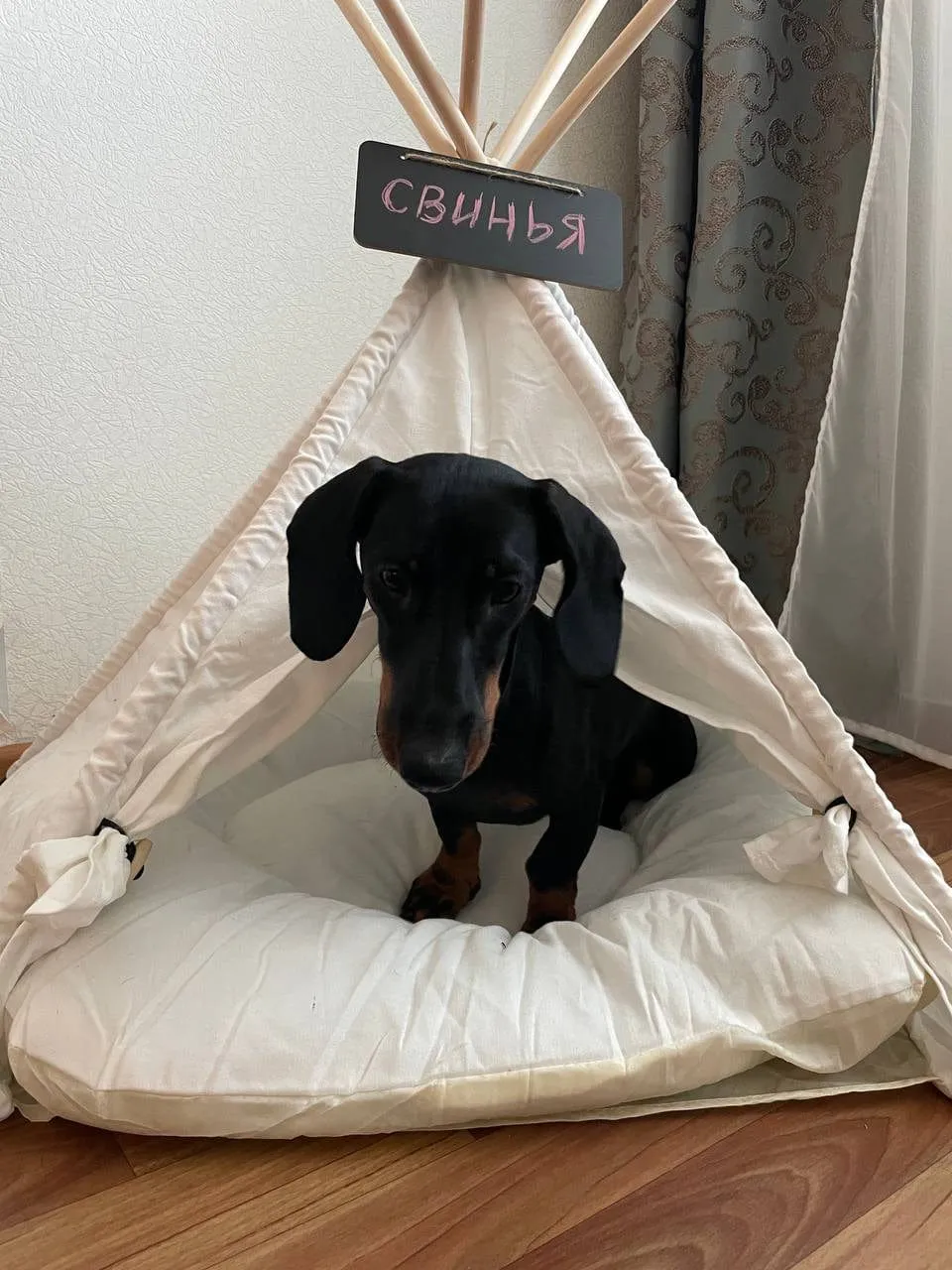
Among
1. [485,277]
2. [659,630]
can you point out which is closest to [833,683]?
[659,630]

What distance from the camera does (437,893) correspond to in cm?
128

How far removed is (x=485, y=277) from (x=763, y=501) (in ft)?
3.39

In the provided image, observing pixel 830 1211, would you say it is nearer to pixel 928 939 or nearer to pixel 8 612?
pixel 928 939

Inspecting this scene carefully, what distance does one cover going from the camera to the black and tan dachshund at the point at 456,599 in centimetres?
94

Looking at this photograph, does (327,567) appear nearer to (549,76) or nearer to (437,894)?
(437,894)

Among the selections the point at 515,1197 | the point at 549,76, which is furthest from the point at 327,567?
the point at 549,76

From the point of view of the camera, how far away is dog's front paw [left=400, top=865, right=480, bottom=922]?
4.14ft

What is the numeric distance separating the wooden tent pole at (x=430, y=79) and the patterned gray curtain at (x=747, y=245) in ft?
2.91

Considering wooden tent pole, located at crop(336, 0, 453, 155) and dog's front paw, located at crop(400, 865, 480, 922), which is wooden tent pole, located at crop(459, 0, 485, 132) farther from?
dog's front paw, located at crop(400, 865, 480, 922)

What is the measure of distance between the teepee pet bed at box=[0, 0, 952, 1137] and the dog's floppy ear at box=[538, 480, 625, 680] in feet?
0.37

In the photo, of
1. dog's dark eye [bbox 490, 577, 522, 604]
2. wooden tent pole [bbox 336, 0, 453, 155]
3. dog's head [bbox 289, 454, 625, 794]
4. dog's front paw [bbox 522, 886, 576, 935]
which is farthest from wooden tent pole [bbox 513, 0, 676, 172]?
dog's front paw [bbox 522, 886, 576, 935]


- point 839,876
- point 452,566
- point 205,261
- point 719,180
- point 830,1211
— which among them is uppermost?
point 719,180

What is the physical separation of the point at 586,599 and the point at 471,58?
2.31ft

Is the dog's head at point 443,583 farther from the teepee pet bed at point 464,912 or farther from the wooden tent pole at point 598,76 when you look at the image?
the wooden tent pole at point 598,76
